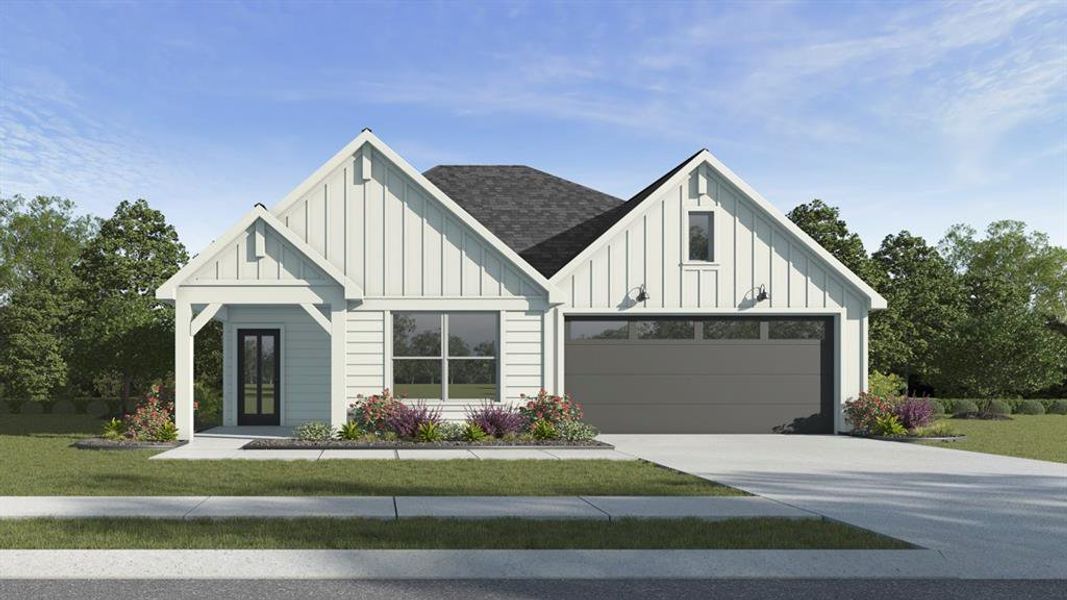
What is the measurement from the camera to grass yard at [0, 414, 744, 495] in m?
11.2

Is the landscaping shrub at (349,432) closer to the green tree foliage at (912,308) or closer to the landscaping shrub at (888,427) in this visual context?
the landscaping shrub at (888,427)

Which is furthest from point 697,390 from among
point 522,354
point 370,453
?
point 370,453

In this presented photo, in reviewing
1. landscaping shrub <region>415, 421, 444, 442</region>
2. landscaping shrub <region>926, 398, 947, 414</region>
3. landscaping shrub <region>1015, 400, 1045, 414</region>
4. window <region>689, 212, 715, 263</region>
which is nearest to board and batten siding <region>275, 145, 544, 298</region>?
landscaping shrub <region>415, 421, 444, 442</region>

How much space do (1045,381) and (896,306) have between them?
6.46m

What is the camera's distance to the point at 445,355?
19.6 meters

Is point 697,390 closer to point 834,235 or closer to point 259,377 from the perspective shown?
point 259,377

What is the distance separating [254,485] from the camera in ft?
38.1

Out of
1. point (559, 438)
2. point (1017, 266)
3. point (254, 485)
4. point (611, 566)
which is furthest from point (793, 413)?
point (1017, 266)

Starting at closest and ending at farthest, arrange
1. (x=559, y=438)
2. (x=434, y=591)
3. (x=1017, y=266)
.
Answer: (x=434, y=591) < (x=559, y=438) < (x=1017, y=266)

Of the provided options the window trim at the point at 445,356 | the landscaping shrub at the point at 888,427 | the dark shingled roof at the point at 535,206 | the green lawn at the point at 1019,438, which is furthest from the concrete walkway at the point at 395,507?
the dark shingled roof at the point at 535,206

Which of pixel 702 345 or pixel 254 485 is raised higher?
pixel 702 345

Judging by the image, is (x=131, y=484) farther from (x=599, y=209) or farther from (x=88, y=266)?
(x=88, y=266)

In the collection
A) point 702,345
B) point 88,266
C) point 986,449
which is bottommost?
point 986,449

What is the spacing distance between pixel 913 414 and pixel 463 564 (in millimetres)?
16225
